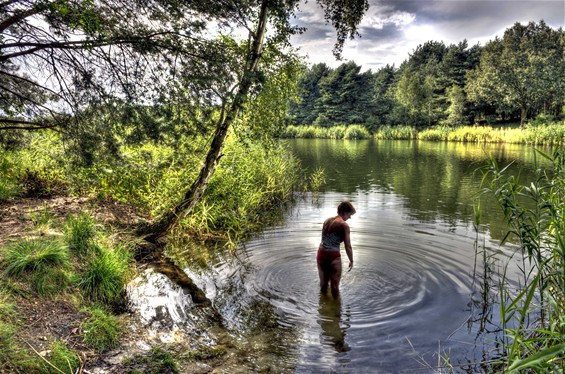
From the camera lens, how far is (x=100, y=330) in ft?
13.0

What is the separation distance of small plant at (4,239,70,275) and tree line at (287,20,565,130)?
31.7m

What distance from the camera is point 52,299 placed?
424cm

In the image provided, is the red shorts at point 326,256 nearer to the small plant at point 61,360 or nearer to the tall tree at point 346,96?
the small plant at point 61,360

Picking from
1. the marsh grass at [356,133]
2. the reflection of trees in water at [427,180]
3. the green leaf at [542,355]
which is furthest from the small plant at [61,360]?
the marsh grass at [356,133]

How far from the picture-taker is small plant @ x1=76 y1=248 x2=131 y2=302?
477cm

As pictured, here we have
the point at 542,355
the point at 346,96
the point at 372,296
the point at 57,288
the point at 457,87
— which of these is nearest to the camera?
the point at 542,355

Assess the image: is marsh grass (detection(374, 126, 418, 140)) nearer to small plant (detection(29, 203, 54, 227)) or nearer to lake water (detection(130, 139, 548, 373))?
lake water (detection(130, 139, 548, 373))

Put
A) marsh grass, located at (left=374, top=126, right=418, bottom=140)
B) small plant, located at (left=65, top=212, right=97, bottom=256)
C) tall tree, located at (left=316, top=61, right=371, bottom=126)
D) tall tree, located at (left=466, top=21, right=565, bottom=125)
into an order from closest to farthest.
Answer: small plant, located at (left=65, top=212, right=97, bottom=256)
tall tree, located at (left=466, top=21, right=565, bottom=125)
marsh grass, located at (left=374, top=126, right=418, bottom=140)
tall tree, located at (left=316, top=61, right=371, bottom=126)

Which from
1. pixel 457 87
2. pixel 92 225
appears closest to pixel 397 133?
pixel 457 87

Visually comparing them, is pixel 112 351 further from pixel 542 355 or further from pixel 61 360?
pixel 542 355

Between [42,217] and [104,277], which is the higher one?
[42,217]

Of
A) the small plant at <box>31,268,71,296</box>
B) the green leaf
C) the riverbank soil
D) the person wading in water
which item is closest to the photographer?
the green leaf

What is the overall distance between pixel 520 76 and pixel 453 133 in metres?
10.6

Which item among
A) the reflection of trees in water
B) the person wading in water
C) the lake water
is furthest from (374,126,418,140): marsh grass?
the person wading in water
